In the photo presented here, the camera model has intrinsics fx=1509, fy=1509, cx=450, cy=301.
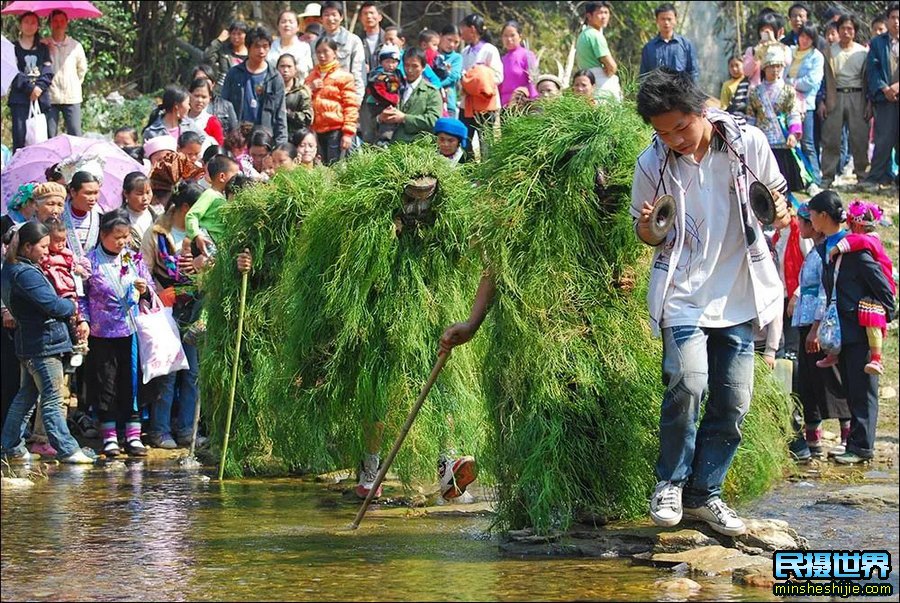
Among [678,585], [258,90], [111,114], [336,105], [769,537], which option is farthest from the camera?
[111,114]

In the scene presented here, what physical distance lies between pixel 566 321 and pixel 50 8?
9840 mm

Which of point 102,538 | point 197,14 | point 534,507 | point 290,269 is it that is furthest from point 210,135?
point 197,14

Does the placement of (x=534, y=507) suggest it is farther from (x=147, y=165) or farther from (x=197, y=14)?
A: (x=197, y=14)

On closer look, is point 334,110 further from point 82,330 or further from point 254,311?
point 254,311

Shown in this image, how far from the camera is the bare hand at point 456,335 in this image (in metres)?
6.95

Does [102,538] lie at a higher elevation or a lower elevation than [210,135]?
lower

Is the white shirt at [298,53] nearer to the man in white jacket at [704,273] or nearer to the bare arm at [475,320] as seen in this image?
the bare arm at [475,320]

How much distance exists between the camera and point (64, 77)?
588 inches

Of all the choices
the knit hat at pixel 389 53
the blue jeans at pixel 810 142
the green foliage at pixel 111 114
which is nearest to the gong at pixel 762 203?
the knit hat at pixel 389 53

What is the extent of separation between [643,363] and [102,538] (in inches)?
105

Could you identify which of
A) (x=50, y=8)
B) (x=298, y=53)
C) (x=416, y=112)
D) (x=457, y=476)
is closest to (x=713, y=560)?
(x=457, y=476)

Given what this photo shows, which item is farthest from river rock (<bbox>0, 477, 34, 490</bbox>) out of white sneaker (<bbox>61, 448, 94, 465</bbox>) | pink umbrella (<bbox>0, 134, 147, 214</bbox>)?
pink umbrella (<bbox>0, 134, 147, 214</bbox>)

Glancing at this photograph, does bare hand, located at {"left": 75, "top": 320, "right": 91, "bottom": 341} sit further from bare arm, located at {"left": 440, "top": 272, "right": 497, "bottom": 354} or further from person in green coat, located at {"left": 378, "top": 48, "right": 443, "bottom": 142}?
bare arm, located at {"left": 440, "top": 272, "right": 497, "bottom": 354}

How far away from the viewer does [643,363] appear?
6.96 metres
